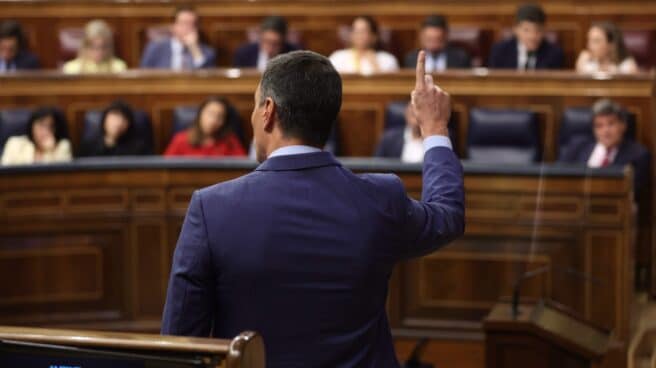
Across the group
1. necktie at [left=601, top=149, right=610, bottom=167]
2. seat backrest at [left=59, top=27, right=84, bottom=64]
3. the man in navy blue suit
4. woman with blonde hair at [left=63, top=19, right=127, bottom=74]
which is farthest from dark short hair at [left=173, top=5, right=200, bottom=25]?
the man in navy blue suit

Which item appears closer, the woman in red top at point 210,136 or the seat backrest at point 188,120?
the woman in red top at point 210,136

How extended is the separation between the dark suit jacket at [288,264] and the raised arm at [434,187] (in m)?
0.06

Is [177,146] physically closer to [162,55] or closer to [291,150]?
[162,55]

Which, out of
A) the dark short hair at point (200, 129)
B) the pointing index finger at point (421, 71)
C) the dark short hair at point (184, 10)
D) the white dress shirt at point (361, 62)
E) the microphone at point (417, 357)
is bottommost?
the microphone at point (417, 357)

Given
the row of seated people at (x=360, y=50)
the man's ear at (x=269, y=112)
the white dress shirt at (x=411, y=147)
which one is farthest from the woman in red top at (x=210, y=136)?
the man's ear at (x=269, y=112)

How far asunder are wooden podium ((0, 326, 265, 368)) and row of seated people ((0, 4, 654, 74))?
4.12m

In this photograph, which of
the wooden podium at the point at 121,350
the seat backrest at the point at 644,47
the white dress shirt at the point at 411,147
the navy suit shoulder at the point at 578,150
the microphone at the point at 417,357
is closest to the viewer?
the wooden podium at the point at 121,350

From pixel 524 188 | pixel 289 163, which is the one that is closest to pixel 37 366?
pixel 289 163

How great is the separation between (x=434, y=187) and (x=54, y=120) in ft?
11.6

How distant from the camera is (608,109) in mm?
4672

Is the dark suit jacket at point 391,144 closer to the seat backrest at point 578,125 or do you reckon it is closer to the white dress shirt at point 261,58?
the seat backrest at point 578,125

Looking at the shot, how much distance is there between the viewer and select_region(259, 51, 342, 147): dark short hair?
1.66 m

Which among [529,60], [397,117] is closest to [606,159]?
[397,117]

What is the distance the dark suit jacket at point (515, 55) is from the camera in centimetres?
579
